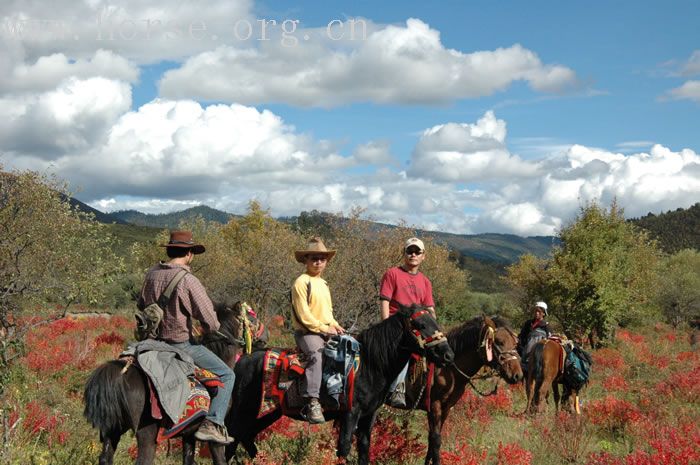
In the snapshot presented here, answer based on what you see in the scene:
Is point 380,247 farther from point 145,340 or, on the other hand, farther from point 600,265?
point 145,340

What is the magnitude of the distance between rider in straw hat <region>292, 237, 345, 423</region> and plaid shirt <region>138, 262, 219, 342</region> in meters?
1.06

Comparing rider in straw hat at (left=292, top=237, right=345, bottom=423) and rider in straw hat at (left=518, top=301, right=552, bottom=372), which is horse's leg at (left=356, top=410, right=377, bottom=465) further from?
rider in straw hat at (left=518, top=301, right=552, bottom=372)

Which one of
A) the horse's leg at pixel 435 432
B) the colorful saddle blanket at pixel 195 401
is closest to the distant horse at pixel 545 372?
the horse's leg at pixel 435 432

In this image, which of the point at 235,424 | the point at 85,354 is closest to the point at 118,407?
the point at 235,424

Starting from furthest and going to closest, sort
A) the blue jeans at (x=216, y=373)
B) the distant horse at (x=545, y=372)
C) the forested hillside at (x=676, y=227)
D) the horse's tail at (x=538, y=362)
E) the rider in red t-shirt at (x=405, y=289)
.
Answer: the forested hillside at (x=676, y=227), the horse's tail at (x=538, y=362), the distant horse at (x=545, y=372), the rider in red t-shirt at (x=405, y=289), the blue jeans at (x=216, y=373)

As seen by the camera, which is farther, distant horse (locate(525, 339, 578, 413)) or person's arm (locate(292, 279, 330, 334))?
distant horse (locate(525, 339, 578, 413))

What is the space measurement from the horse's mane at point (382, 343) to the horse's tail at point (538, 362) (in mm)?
5498

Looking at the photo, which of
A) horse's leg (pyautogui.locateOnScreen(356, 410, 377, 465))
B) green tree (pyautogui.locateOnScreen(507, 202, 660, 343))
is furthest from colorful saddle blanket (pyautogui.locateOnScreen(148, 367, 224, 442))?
green tree (pyautogui.locateOnScreen(507, 202, 660, 343))

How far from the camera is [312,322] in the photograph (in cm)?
652

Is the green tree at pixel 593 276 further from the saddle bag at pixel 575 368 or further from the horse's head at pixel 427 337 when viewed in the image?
the horse's head at pixel 427 337

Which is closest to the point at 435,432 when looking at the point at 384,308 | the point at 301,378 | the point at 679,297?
the point at 384,308

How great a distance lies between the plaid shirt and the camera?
5.68 m

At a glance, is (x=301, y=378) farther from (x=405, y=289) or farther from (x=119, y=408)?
(x=119, y=408)

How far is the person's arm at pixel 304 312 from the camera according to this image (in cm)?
652
